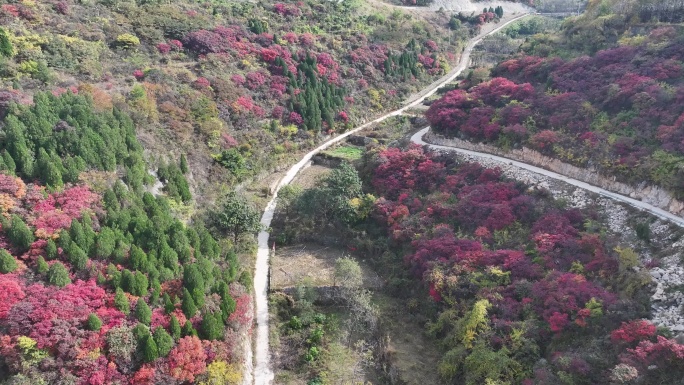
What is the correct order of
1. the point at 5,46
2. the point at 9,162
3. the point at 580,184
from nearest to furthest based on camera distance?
1. the point at 9,162
2. the point at 580,184
3. the point at 5,46

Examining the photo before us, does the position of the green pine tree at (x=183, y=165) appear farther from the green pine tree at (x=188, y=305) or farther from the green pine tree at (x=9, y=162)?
the green pine tree at (x=188, y=305)

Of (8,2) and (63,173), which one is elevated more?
(8,2)

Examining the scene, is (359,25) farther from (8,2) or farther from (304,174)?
(8,2)

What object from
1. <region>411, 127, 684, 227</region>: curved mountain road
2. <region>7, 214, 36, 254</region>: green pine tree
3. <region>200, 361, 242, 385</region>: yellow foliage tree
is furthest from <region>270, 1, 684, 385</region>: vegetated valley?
<region>7, 214, 36, 254</region>: green pine tree

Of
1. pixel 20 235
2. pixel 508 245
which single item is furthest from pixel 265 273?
pixel 508 245

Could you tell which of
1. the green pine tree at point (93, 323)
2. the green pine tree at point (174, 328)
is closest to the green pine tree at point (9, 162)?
the green pine tree at point (93, 323)

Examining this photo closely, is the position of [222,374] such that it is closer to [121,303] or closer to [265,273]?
[121,303]

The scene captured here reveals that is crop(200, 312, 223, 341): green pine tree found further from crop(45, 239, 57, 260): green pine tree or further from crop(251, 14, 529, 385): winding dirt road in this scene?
crop(45, 239, 57, 260): green pine tree

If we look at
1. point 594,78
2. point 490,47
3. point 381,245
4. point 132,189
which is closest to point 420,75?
point 490,47
